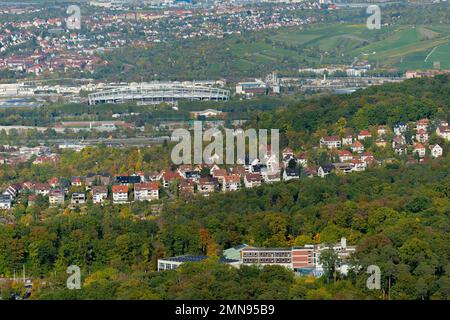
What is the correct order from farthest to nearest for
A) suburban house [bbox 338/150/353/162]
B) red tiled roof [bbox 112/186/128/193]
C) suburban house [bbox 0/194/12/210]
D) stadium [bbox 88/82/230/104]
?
stadium [bbox 88/82/230/104] < suburban house [bbox 338/150/353/162] < red tiled roof [bbox 112/186/128/193] < suburban house [bbox 0/194/12/210]

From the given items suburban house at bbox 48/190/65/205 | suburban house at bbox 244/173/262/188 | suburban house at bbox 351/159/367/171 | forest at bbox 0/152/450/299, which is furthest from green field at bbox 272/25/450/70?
forest at bbox 0/152/450/299

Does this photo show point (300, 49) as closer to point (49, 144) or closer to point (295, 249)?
point (49, 144)

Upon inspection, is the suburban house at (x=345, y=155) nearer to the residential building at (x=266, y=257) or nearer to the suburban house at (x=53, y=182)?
the suburban house at (x=53, y=182)

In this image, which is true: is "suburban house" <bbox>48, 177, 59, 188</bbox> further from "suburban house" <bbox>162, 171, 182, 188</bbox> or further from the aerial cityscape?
"suburban house" <bbox>162, 171, 182, 188</bbox>

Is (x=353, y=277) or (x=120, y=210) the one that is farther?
(x=120, y=210)

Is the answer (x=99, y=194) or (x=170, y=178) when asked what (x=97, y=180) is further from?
(x=170, y=178)

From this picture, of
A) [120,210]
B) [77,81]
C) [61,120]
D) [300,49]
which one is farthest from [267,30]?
[120,210]
